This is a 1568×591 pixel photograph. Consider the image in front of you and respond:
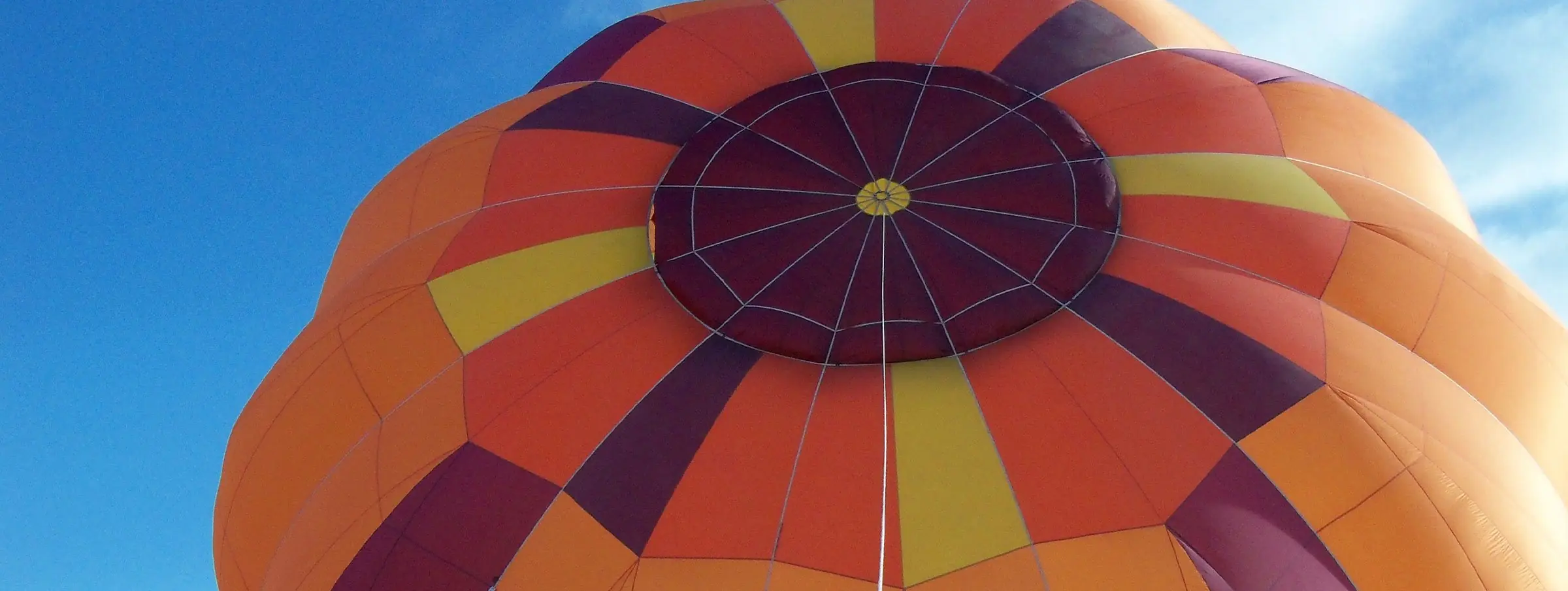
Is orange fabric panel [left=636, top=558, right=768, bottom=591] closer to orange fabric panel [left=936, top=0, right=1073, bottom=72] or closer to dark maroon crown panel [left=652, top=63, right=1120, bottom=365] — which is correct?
dark maroon crown panel [left=652, top=63, right=1120, bottom=365]

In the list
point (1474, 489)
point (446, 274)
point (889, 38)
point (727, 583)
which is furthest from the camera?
point (889, 38)

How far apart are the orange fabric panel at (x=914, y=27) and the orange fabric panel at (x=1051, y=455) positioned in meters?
2.48

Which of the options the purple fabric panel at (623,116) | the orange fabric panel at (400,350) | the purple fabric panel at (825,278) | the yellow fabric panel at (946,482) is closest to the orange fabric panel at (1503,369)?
the yellow fabric panel at (946,482)

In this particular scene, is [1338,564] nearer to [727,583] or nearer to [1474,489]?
[1474,489]

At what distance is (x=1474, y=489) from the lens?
5.71m

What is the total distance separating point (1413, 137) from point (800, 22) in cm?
452

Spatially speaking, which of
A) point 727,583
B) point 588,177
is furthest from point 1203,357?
point 588,177

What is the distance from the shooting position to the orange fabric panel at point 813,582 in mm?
5258

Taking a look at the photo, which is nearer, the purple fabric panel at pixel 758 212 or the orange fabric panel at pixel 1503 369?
the orange fabric panel at pixel 1503 369

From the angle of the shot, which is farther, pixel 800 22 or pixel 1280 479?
pixel 800 22

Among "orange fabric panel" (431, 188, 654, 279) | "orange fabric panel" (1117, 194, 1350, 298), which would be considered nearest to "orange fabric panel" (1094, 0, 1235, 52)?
"orange fabric panel" (1117, 194, 1350, 298)

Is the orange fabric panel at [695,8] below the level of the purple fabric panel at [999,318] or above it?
above

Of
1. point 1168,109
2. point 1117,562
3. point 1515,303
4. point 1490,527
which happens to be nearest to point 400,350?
point 1117,562

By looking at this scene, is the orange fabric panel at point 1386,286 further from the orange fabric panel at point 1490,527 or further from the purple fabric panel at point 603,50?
the purple fabric panel at point 603,50
